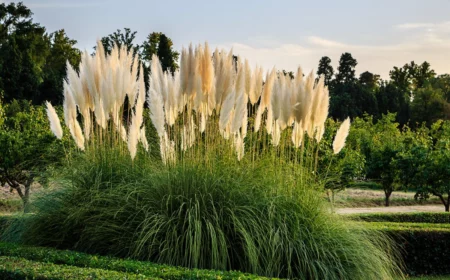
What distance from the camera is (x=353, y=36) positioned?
14719 mm

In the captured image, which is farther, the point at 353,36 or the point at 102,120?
the point at 353,36

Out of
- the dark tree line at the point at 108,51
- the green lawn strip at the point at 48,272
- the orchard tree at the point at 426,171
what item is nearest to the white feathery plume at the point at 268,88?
the green lawn strip at the point at 48,272

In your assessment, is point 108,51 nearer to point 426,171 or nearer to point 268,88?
point 426,171

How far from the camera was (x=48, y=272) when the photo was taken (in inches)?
207

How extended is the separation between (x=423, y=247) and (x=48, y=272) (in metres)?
6.31

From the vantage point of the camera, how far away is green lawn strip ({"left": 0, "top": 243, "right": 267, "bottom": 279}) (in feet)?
17.0

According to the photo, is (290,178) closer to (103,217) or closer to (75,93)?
(103,217)

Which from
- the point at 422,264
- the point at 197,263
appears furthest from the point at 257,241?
the point at 422,264

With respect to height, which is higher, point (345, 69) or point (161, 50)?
point (345, 69)

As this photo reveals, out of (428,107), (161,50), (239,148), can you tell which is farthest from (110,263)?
(428,107)

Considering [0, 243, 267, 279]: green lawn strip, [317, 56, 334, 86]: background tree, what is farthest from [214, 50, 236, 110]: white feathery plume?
[317, 56, 334, 86]: background tree

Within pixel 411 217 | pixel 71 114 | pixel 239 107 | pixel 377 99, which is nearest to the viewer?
pixel 239 107

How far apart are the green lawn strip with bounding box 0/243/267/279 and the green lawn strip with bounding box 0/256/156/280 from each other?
0.20 metres

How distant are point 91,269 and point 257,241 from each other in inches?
65.2
